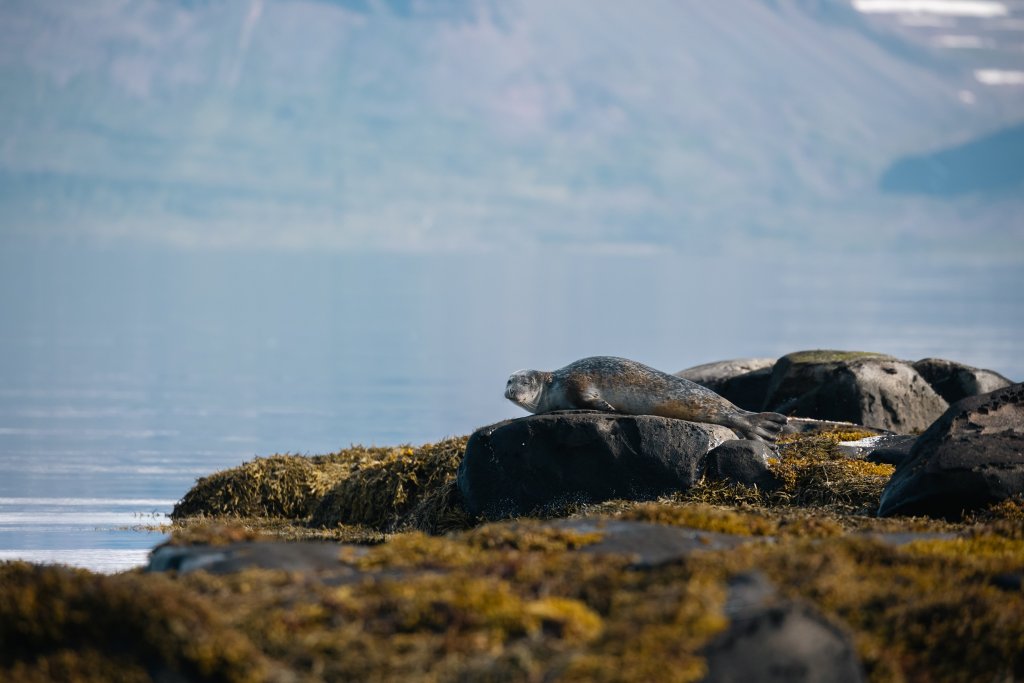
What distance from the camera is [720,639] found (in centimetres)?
614

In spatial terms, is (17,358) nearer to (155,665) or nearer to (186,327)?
(186,327)

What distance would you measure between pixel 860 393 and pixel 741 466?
6.92 m

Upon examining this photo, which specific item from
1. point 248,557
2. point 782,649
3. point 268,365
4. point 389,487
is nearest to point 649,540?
point 782,649

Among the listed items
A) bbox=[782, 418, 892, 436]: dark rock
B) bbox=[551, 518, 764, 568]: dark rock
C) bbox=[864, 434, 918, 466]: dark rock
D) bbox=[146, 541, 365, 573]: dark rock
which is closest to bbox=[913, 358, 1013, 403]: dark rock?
bbox=[782, 418, 892, 436]: dark rock

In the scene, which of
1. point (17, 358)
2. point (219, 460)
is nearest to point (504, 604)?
point (219, 460)

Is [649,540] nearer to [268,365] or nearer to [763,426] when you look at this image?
[763,426]

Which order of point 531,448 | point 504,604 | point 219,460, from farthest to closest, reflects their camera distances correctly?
point 219,460, point 531,448, point 504,604

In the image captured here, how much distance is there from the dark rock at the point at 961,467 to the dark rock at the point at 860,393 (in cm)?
634

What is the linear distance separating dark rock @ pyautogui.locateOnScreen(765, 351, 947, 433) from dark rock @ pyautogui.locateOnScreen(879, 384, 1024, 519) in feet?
20.8

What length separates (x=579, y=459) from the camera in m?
12.9

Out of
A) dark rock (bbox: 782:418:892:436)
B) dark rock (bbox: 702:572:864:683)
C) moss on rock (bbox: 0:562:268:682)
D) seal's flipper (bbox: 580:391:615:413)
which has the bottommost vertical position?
dark rock (bbox: 702:572:864:683)

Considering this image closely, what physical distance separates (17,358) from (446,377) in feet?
53.5

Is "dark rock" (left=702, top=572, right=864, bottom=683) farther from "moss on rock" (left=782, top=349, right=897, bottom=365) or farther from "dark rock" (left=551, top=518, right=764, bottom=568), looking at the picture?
"moss on rock" (left=782, top=349, right=897, bottom=365)

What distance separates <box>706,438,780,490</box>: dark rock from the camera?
41.4 ft
